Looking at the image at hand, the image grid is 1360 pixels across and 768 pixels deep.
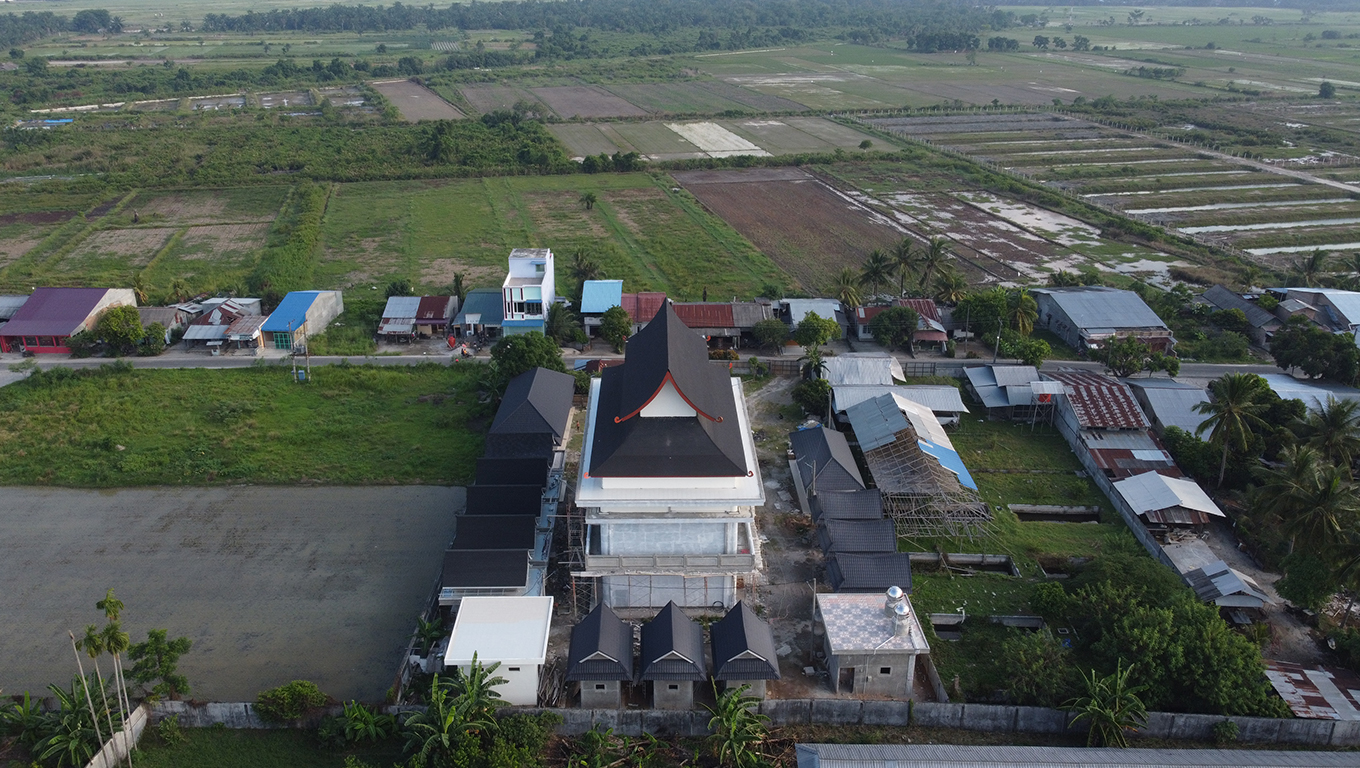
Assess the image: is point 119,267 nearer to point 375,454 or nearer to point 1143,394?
point 375,454

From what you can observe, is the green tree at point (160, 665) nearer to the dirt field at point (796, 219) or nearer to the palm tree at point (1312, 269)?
the dirt field at point (796, 219)

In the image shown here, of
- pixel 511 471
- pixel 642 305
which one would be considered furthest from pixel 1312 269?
pixel 511 471

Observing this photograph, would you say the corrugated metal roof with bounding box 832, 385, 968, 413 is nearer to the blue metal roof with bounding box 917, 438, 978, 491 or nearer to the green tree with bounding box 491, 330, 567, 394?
the blue metal roof with bounding box 917, 438, 978, 491

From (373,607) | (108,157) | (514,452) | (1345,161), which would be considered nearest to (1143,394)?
(514,452)

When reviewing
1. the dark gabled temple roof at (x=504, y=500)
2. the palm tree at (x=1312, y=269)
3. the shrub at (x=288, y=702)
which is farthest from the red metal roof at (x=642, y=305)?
the palm tree at (x=1312, y=269)

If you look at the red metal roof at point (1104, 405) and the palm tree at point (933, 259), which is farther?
the palm tree at point (933, 259)

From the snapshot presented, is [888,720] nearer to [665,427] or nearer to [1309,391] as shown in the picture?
[665,427]
